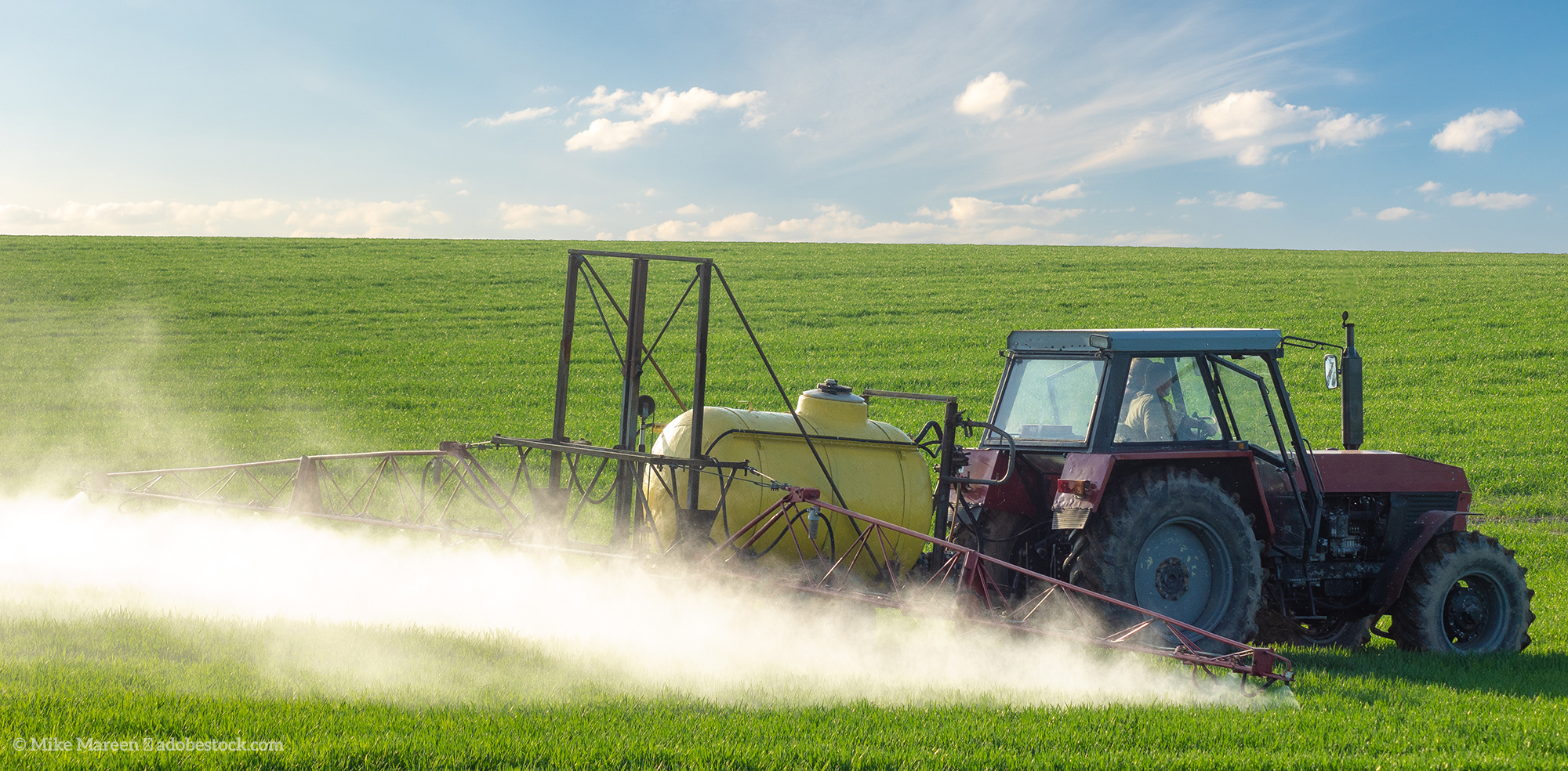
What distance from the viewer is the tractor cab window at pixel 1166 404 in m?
7.12

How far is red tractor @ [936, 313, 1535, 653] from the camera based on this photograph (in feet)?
21.9

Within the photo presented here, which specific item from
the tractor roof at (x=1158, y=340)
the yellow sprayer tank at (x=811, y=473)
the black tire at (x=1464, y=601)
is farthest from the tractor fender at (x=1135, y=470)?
the black tire at (x=1464, y=601)

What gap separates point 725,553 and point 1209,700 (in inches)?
117

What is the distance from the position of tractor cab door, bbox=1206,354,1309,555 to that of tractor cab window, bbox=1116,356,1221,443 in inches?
5.5

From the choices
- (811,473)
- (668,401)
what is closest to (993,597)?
(811,473)

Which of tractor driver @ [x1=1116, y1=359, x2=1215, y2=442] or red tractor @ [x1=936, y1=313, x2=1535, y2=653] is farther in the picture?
tractor driver @ [x1=1116, y1=359, x2=1215, y2=442]

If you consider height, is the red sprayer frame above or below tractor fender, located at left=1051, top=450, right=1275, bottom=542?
below

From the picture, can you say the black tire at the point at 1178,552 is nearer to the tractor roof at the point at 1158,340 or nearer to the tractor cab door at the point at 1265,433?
the tractor cab door at the point at 1265,433

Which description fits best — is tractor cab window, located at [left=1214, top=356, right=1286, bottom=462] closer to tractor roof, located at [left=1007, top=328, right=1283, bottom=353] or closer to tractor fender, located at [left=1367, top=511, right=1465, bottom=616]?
tractor roof, located at [left=1007, top=328, right=1283, bottom=353]

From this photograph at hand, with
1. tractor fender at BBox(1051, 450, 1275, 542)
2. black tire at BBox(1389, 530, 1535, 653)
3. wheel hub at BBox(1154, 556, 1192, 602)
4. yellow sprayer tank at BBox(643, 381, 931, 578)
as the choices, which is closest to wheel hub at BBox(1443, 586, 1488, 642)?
black tire at BBox(1389, 530, 1535, 653)

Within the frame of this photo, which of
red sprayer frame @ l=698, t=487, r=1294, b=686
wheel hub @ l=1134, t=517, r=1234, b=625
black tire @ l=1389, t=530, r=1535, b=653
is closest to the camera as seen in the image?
red sprayer frame @ l=698, t=487, r=1294, b=686

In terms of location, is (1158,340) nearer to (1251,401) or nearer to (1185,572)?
(1251,401)

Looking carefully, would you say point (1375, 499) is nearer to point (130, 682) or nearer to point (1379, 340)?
point (130, 682)

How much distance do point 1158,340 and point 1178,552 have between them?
142 cm
